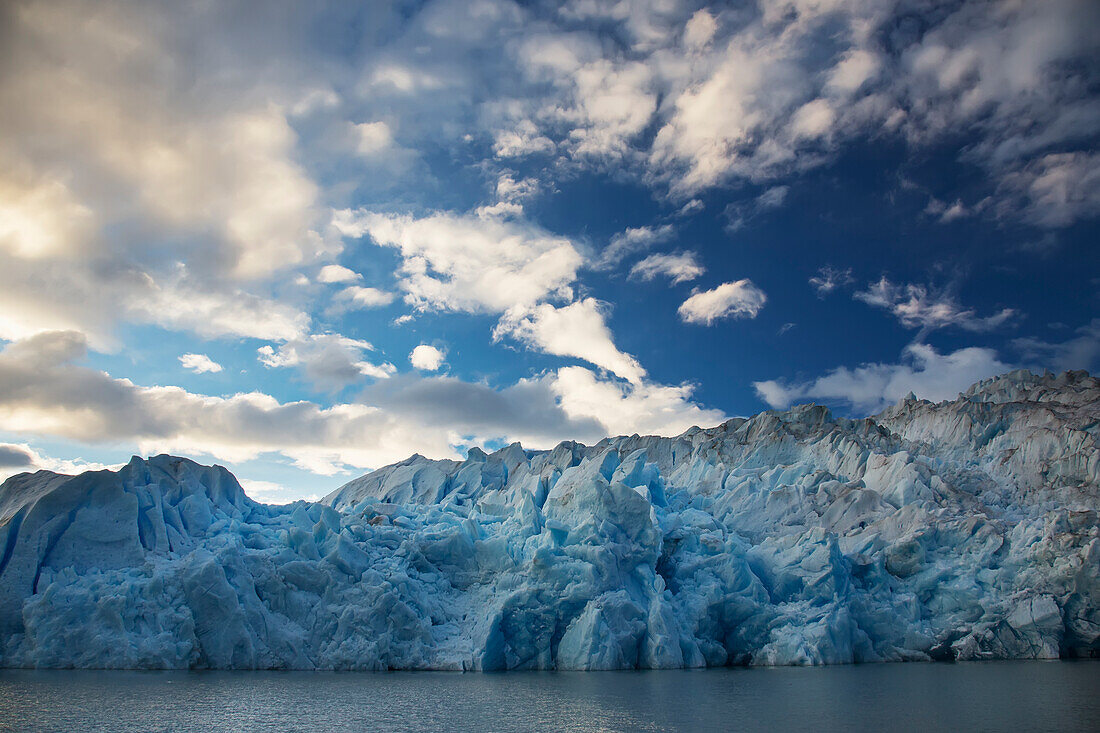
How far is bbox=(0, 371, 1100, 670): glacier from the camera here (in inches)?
851

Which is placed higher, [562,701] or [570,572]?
[570,572]

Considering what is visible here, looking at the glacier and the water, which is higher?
the glacier

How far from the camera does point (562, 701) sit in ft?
50.8

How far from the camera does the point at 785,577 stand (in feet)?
84.5

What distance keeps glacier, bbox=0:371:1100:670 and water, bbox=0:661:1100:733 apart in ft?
5.43

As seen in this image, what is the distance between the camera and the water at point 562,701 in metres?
12.3

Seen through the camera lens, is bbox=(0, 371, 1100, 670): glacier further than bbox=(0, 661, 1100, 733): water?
Yes

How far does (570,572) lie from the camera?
77.0 feet

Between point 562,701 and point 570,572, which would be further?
point 570,572

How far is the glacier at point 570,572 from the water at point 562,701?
1.65m

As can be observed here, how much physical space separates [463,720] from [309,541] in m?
12.9

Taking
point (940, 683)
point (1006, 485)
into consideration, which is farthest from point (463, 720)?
point (1006, 485)

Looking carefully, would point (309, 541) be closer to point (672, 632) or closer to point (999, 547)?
point (672, 632)

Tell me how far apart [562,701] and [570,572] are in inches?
316
